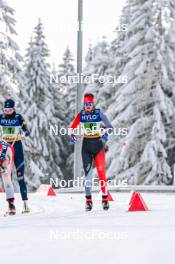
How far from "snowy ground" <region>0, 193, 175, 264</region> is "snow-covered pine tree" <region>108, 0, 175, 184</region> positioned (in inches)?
785

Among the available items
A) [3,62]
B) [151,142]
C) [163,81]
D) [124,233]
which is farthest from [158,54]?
[124,233]

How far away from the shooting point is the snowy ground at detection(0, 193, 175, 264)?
19.8ft

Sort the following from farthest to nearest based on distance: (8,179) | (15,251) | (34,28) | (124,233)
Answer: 1. (34,28)
2. (8,179)
3. (124,233)
4. (15,251)

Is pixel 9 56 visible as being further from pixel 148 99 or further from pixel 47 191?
pixel 47 191

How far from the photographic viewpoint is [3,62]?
1165 inches

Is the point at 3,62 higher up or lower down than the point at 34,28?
lower down

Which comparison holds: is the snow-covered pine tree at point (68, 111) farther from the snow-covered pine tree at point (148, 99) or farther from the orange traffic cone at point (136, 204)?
the orange traffic cone at point (136, 204)

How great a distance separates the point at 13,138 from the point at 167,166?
20215 mm

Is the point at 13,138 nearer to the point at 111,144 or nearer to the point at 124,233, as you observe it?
the point at 124,233
